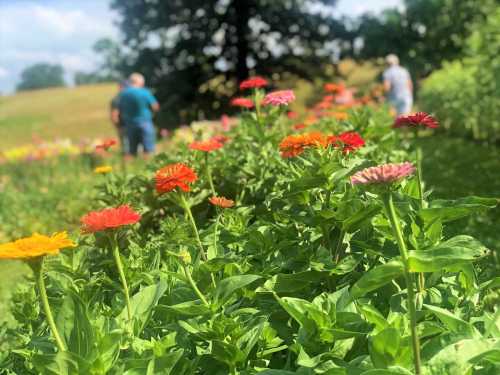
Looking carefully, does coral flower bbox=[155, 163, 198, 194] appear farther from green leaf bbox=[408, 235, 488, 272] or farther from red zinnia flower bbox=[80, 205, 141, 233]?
green leaf bbox=[408, 235, 488, 272]

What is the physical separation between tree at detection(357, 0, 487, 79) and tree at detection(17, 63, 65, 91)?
382 ft

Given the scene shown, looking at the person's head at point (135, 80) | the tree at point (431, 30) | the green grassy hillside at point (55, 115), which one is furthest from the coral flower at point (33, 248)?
the green grassy hillside at point (55, 115)

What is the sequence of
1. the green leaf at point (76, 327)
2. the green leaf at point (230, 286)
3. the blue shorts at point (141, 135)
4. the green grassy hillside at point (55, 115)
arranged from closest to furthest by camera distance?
the green leaf at point (76, 327) < the green leaf at point (230, 286) < the blue shorts at point (141, 135) < the green grassy hillside at point (55, 115)

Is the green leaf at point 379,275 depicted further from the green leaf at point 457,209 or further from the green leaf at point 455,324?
the green leaf at point 457,209

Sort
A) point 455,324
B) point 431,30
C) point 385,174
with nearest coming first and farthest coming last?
point 385,174 → point 455,324 → point 431,30

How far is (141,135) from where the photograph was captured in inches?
346

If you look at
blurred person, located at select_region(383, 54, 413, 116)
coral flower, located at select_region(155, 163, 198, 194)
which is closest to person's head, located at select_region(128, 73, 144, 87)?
blurred person, located at select_region(383, 54, 413, 116)

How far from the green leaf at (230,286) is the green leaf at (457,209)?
58 cm

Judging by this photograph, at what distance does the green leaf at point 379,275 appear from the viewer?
1.30 meters

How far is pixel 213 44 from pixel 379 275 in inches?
782

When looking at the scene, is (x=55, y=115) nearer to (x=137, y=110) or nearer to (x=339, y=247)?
(x=137, y=110)

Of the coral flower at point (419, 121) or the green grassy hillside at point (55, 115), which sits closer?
the coral flower at point (419, 121)

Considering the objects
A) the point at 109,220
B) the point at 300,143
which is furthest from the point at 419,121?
the point at 109,220

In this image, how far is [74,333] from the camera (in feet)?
4.98
